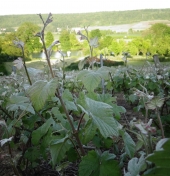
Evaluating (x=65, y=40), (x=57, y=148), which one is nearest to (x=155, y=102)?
(x=57, y=148)

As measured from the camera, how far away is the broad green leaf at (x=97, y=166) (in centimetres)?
42

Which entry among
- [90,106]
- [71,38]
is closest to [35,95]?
[90,106]

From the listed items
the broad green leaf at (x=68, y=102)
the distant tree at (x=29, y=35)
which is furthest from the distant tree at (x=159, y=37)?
the broad green leaf at (x=68, y=102)

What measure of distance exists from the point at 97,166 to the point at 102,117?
106mm

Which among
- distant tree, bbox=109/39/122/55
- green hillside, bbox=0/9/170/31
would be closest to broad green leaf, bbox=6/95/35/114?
distant tree, bbox=109/39/122/55

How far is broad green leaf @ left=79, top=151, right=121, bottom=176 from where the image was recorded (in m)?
0.42

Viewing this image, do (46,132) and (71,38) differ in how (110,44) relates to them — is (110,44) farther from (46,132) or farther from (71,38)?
(46,132)

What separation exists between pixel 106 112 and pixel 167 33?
9.25 meters

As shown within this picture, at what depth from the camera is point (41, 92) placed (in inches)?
15.2

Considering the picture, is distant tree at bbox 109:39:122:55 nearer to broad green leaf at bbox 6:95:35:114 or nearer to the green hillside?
the green hillside

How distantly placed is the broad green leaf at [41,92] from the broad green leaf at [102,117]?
6cm

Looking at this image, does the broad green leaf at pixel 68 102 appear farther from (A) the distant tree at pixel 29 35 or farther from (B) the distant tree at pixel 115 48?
(B) the distant tree at pixel 115 48

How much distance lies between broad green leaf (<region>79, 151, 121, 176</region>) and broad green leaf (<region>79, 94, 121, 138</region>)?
0.23 feet

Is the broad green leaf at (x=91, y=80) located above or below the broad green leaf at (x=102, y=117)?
above
